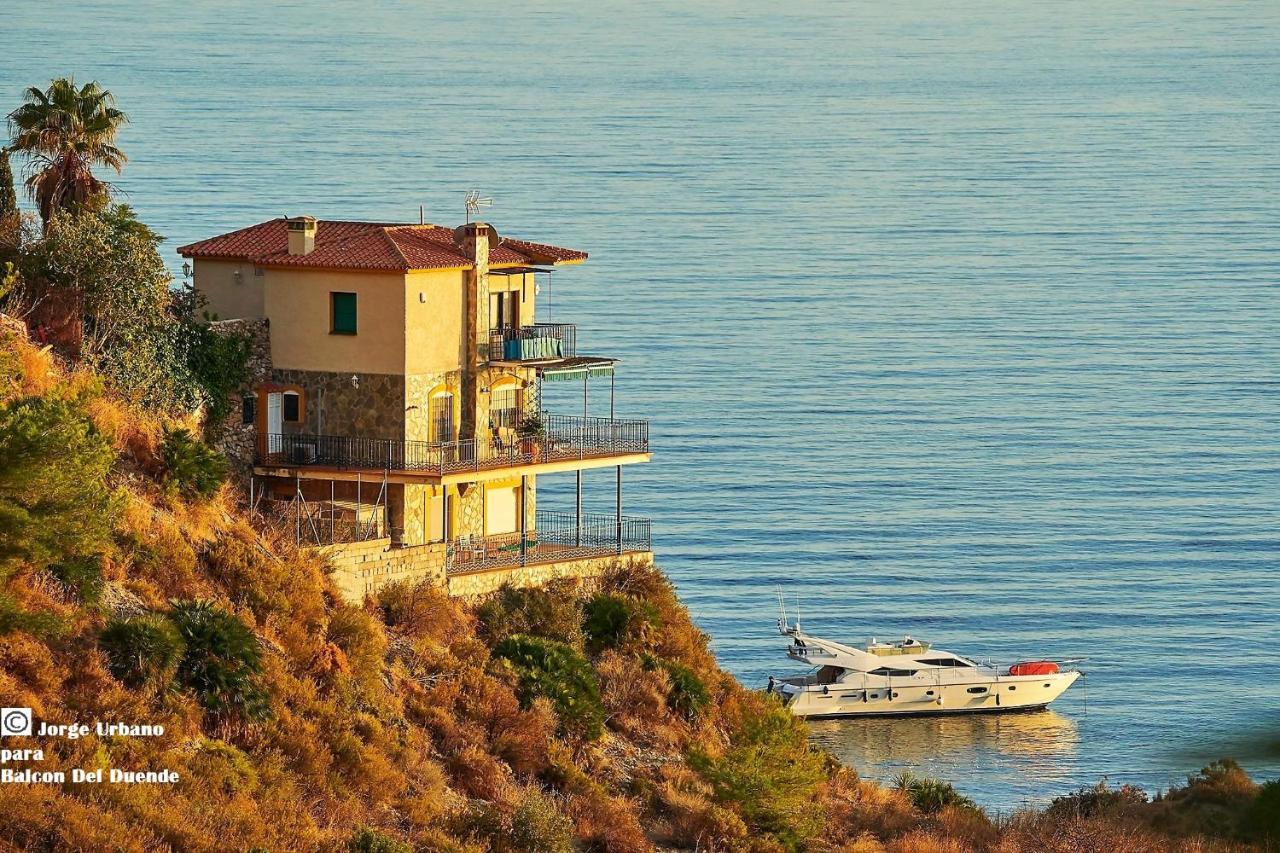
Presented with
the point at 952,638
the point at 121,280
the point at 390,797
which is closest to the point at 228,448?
the point at 121,280

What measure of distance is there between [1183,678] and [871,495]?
82.4ft

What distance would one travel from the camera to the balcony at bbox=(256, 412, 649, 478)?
61.8 metres

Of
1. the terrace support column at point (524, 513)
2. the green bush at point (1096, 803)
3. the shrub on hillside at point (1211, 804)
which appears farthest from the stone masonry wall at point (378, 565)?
the shrub on hillside at point (1211, 804)

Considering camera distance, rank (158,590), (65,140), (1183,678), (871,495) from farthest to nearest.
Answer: (871,495)
(1183,678)
(65,140)
(158,590)

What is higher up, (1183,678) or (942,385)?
(942,385)

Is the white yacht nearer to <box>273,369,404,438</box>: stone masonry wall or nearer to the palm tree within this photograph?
<box>273,369,404,438</box>: stone masonry wall

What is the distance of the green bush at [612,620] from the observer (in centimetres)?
6359

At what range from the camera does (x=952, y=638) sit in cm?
10188

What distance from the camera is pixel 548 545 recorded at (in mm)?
66312

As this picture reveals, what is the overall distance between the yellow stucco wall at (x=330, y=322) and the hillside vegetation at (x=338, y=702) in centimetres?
498

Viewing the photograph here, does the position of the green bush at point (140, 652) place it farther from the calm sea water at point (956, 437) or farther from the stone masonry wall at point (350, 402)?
the calm sea water at point (956, 437)

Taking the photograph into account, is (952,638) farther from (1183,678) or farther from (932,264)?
(932,264)

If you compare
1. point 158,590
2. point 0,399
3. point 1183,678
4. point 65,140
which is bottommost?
point 1183,678

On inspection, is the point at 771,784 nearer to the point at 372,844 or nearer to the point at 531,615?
the point at 531,615
